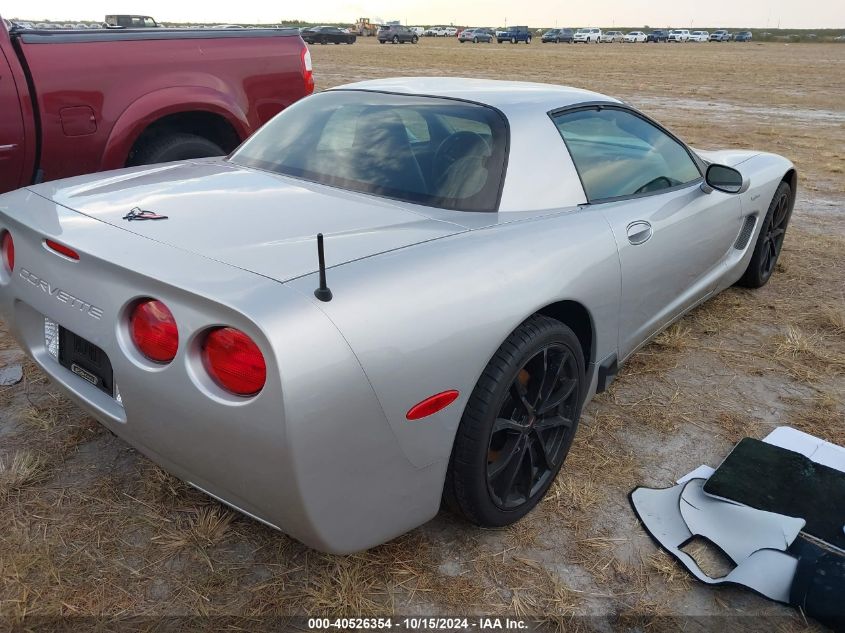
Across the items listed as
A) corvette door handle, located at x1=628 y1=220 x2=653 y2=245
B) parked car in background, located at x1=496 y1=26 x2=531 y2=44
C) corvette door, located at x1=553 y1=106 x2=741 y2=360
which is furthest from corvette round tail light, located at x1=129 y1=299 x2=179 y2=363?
parked car in background, located at x1=496 y1=26 x2=531 y2=44

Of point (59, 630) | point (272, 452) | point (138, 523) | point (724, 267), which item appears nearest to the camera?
point (272, 452)

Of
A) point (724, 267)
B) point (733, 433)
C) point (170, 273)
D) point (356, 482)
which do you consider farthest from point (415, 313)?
point (724, 267)

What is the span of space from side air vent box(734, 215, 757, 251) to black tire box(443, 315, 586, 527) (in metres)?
1.95

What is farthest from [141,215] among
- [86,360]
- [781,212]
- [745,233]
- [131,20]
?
[131,20]

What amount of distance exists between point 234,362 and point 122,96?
3.37m

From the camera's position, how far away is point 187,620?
1.94 m

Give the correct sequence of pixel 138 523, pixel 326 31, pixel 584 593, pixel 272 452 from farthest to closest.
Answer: pixel 326 31 → pixel 138 523 → pixel 584 593 → pixel 272 452

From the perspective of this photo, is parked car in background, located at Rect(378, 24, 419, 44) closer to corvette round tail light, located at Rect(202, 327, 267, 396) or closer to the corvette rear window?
the corvette rear window

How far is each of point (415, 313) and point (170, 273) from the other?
0.62 m

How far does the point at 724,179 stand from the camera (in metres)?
3.31

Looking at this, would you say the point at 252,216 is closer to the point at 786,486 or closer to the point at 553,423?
the point at 553,423

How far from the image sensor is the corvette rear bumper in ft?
5.17

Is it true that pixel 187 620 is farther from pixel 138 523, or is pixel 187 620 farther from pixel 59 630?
pixel 138 523

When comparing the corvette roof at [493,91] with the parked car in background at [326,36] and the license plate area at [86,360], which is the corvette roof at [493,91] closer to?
the license plate area at [86,360]
